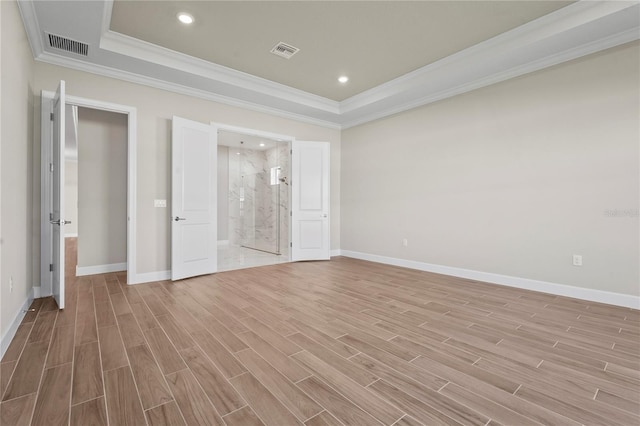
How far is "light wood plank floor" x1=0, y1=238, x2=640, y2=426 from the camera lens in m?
1.48

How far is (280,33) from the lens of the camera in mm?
3381

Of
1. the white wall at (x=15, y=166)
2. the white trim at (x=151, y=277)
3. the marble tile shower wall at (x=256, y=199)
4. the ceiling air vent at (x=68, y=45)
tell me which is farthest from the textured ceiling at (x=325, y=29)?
the marble tile shower wall at (x=256, y=199)

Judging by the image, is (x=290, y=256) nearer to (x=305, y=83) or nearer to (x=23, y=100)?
(x=305, y=83)

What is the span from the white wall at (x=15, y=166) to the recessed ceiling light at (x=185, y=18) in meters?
1.28

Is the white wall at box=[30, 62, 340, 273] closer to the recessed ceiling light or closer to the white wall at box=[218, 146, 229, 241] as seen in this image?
the recessed ceiling light

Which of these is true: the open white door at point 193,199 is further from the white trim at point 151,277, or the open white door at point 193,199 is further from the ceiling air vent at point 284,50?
the ceiling air vent at point 284,50

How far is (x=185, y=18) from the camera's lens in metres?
3.08

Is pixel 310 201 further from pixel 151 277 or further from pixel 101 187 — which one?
pixel 101 187

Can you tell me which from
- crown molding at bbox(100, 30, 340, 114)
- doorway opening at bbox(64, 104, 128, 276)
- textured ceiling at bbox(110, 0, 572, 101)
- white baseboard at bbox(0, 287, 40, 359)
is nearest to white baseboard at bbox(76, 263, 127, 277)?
doorway opening at bbox(64, 104, 128, 276)

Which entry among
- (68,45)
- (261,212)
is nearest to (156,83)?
(68,45)

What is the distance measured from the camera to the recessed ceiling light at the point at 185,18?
302cm

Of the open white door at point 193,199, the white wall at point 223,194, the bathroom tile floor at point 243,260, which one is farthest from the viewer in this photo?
the white wall at point 223,194

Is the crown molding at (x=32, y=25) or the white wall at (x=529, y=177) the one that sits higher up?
the crown molding at (x=32, y=25)

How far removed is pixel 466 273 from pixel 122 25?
211 inches
